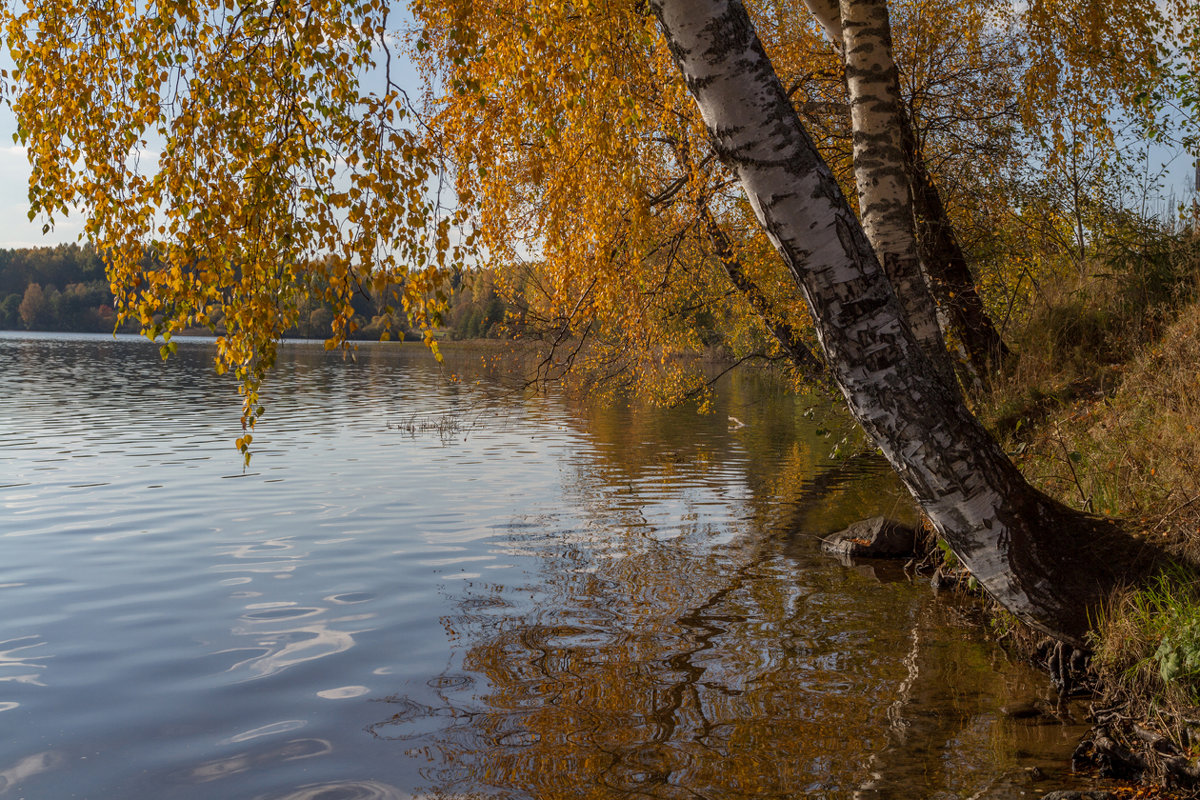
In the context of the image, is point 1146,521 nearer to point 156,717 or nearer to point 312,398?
Result: point 156,717

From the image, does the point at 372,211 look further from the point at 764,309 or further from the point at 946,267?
the point at 764,309

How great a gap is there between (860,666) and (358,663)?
406 cm

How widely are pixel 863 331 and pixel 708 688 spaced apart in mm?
3427

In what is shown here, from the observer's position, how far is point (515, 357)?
41.3ft

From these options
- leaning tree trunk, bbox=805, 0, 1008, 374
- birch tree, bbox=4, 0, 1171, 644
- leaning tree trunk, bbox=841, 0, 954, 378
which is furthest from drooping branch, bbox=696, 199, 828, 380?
birch tree, bbox=4, 0, 1171, 644

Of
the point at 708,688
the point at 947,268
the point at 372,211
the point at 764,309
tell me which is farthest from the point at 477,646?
the point at 764,309

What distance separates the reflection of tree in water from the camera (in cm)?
511

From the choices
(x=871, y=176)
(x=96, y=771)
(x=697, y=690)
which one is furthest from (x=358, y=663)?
(x=871, y=176)

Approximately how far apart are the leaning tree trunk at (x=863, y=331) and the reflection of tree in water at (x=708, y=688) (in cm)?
142

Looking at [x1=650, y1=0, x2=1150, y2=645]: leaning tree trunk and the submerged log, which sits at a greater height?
[x1=650, y1=0, x2=1150, y2=645]: leaning tree trunk

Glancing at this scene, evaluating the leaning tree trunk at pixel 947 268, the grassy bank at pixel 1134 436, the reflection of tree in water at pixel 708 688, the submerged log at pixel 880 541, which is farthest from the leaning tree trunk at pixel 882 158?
the submerged log at pixel 880 541

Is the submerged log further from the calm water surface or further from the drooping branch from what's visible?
the drooping branch

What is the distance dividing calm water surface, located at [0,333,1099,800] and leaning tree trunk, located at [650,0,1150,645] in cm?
139

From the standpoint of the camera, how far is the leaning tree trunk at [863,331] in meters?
3.94
